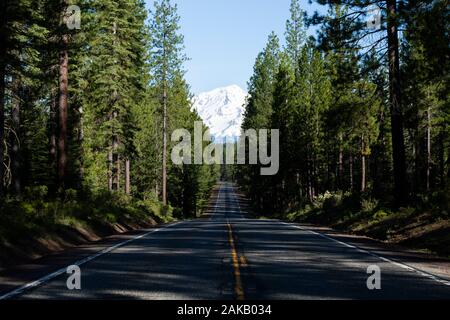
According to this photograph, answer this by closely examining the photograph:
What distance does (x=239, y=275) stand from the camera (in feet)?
36.2

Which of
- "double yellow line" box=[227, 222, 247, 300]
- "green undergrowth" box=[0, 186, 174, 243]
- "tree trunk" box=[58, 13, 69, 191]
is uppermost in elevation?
"tree trunk" box=[58, 13, 69, 191]

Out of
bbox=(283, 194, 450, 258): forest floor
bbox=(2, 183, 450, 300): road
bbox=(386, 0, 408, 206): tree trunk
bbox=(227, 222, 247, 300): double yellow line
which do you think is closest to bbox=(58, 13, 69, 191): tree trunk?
bbox=(2, 183, 450, 300): road

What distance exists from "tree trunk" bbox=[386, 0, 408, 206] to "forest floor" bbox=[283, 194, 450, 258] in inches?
43.8

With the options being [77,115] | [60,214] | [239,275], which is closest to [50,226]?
[60,214]

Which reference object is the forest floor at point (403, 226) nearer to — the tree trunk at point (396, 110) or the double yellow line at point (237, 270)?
the tree trunk at point (396, 110)

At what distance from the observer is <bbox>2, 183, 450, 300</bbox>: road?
904cm

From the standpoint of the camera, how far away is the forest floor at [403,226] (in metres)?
17.3

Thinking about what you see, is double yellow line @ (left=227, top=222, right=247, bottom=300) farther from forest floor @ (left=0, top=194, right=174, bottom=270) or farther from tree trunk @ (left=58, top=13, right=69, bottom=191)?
tree trunk @ (left=58, top=13, right=69, bottom=191)

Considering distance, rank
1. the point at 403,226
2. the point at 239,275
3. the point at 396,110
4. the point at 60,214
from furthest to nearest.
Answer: the point at 396,110 < the point at 60,214 < the point at 403,226 < the point at 239,275

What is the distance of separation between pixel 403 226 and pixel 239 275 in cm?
1188

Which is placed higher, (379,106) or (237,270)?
(379,106)

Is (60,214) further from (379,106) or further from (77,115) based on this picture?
(77,115)
